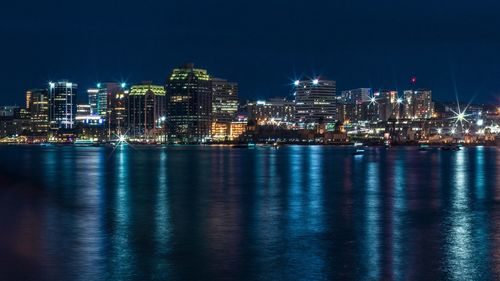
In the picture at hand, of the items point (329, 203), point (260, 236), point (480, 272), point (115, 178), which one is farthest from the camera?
point (115, 178)

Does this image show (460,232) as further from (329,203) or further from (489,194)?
(489,194)

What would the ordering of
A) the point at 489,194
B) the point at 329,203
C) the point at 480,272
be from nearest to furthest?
the point at 480,272 < the point at 329,203 < the point at 489,194

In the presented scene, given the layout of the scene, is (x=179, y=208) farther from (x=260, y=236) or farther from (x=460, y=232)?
(x=460, y=232)

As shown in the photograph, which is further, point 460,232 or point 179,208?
point 179,208

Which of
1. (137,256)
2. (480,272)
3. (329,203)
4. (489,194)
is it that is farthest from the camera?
(489,194)

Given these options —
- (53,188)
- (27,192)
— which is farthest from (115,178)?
(27,192)

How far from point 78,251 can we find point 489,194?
2267 centimetres

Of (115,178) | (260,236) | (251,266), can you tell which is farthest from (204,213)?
(115,178)

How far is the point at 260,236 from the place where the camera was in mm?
19594

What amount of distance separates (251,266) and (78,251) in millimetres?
4527

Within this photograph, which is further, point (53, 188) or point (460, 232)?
point (53, 188)

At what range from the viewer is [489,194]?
33.7 meters

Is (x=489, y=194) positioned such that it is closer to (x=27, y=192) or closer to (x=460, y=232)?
(x=460, y=232)

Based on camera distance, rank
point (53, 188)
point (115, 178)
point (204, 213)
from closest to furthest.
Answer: point (204, 213) < point (53, 188) < point (115, 178)
